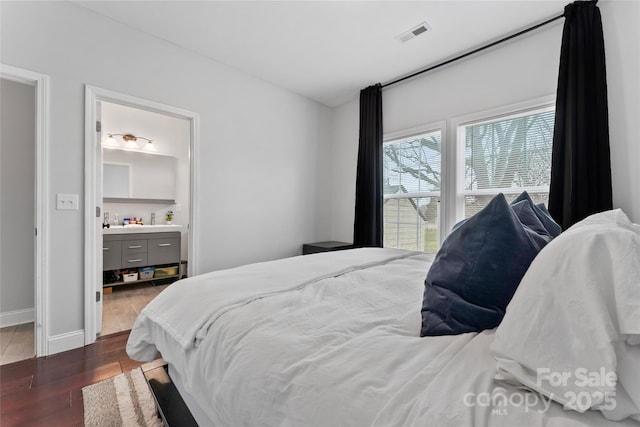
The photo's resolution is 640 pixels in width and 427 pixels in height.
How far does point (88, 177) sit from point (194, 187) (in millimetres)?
830

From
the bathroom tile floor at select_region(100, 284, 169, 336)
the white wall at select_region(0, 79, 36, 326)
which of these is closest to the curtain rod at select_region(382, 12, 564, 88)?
the white wall at select_region(0, 79, 36, 326)

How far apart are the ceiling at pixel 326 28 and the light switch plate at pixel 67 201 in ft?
5.03

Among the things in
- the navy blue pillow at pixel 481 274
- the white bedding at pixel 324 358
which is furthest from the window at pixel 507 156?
the navy blue pillow at pixel 481 274

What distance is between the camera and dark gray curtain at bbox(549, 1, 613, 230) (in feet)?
6.57

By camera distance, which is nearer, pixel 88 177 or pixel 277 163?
pixel 88 177

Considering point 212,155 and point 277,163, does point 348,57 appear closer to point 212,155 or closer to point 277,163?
point 277,163

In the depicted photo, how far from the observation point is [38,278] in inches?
79.6

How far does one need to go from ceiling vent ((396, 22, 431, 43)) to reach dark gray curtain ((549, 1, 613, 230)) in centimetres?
103

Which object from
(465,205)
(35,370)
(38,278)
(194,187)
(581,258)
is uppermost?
(194,187)

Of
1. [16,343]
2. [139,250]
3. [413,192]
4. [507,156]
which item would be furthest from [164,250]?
[507,156]

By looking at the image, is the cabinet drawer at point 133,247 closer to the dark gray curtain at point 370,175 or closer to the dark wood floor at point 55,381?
the dark wood floor at point 55,381

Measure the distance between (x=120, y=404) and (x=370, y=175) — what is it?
3.07 meters

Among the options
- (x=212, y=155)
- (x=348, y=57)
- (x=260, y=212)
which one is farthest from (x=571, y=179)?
(x=212, y=155)

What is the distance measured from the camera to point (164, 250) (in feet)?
13.4
